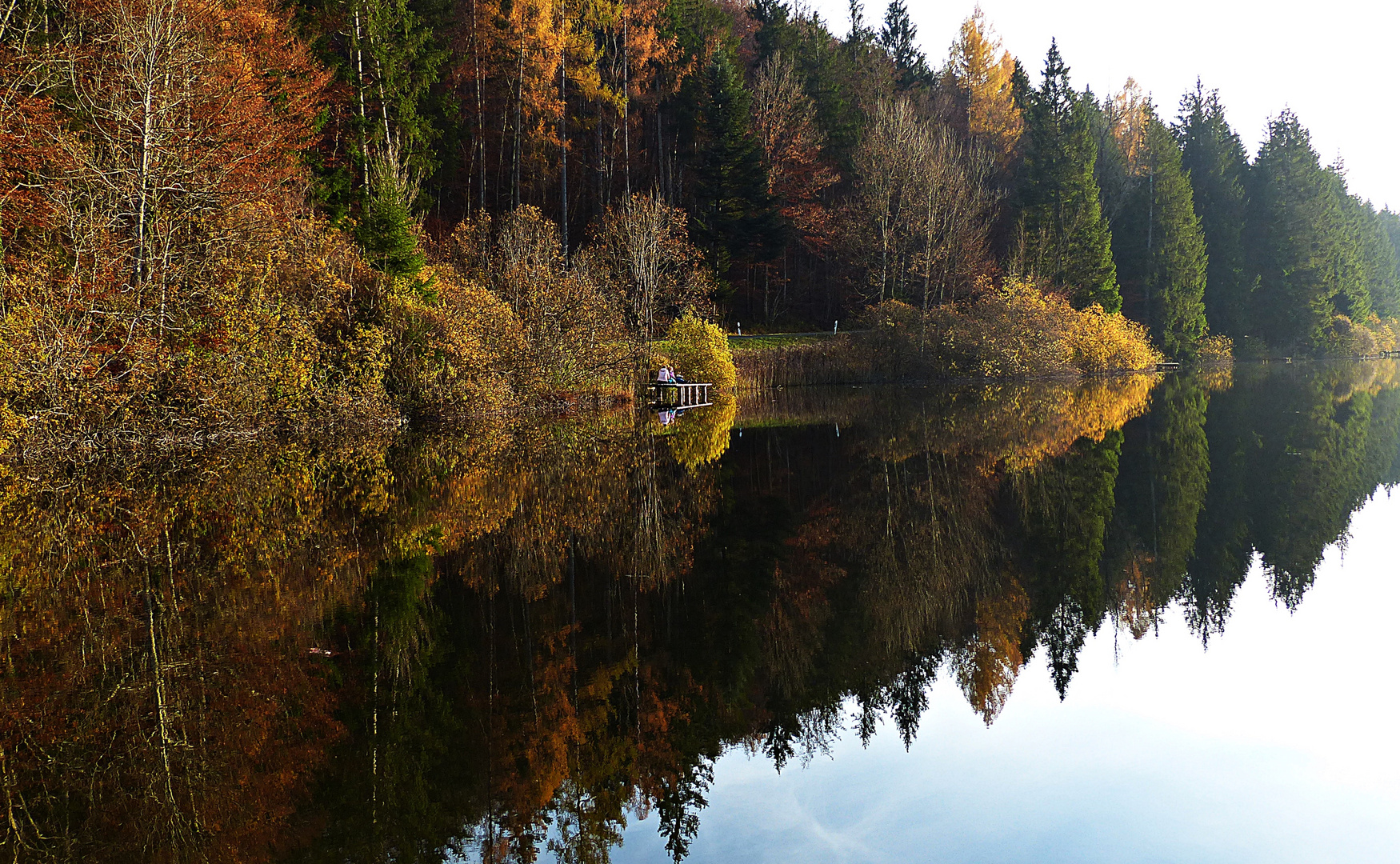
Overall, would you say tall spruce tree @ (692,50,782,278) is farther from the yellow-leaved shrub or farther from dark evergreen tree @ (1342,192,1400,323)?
dark evergreen tree @ (1342,192,1400,323)

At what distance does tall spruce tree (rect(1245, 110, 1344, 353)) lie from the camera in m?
57.8

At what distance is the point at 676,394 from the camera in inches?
1179

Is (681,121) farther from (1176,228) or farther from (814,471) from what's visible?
(814,471)

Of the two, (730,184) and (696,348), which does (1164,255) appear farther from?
(696,348)

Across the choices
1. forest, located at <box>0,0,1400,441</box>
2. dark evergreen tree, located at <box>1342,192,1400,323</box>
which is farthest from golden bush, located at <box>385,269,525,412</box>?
dark evergreen tree, located at <box>1342,192,1400,323</box>

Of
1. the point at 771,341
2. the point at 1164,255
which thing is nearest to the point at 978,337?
the point at 771,341

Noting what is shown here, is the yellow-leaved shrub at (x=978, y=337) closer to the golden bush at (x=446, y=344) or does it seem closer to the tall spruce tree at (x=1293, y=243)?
the golden bush at (x=446, y=344)

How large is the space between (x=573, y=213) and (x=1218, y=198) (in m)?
43.9

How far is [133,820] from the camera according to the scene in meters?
3.90

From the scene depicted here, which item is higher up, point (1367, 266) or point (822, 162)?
point (822, 162)

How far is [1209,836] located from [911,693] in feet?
6.20

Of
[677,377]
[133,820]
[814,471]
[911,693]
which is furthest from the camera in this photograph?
[677,377]

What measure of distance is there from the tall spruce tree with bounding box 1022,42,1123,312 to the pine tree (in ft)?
50.5

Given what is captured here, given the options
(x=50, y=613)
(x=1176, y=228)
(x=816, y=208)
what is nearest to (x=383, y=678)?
(x=50, y=613)
